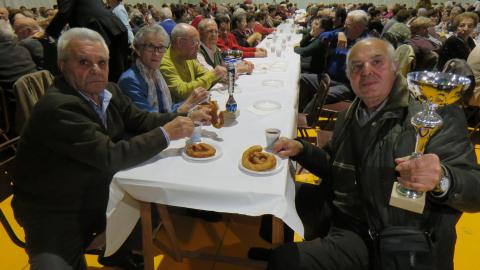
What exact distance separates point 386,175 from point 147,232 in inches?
43.7

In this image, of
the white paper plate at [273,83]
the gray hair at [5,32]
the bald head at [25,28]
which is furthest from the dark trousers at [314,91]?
the bald head at [25,28]

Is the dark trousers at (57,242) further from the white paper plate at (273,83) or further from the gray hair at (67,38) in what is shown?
the white paper plate at (273,83)

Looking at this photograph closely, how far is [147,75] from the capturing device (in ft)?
7.71

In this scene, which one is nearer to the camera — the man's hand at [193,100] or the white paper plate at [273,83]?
the man's hand at [193,100]

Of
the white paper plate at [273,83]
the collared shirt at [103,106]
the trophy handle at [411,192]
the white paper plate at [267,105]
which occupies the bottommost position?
the white paper plate at [273,83]

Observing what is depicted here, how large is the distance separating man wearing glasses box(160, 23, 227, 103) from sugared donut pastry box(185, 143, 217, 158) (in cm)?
127

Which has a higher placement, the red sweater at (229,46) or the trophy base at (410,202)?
the trophy base at (410,202)

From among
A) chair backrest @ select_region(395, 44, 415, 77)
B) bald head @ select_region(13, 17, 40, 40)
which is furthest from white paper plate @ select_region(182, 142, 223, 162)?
bald head @ select_region(13, 17, 40, 40)

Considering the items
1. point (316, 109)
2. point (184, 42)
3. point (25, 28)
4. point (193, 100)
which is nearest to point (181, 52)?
point (184, 42)

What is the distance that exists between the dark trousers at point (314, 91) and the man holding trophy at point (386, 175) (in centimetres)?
209

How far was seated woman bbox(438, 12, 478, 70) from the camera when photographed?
4211mm

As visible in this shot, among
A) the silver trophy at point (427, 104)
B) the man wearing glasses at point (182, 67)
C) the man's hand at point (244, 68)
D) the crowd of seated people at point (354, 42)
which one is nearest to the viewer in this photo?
the silver trophy at point (427, 104)

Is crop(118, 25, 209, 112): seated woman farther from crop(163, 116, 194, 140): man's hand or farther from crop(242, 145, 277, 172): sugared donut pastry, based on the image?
crop(242, 145, 277, 172): sugared donut pastry

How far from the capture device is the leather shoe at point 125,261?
1.99 metres
